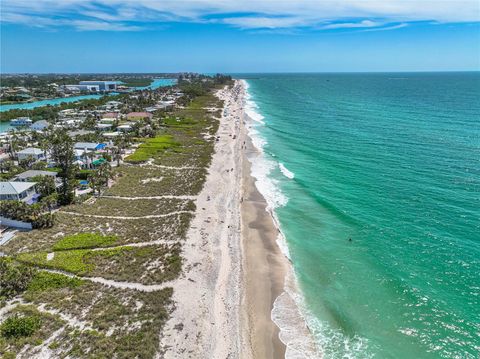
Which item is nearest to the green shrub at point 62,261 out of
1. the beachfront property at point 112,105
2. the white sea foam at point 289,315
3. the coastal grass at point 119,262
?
the coastal grass at point 119,262

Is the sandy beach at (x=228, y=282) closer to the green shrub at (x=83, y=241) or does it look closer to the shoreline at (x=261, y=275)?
the shoreline at (x=261, y=275)

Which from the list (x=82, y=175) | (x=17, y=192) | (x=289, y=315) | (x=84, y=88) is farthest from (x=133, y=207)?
(x=84, y=88)

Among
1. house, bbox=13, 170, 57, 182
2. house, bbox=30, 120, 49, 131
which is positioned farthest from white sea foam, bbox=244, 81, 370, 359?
house, bbox=30, 120, 49, 131

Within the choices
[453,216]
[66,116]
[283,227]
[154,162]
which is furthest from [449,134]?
[66,116]

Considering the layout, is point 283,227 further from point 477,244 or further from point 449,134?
point 449,134

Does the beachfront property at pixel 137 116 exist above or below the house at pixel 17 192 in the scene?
above
